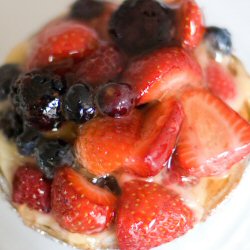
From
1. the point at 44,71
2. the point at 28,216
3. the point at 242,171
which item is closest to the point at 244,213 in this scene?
the point at 242,171

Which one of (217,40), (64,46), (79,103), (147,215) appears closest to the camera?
(79,103)

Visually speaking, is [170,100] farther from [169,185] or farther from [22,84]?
[22,84]

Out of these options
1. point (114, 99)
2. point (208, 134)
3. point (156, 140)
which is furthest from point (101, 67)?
point (208, 134)

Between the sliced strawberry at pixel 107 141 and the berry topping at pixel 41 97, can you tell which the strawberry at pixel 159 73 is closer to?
the sliced strawberry at pixel 107 141

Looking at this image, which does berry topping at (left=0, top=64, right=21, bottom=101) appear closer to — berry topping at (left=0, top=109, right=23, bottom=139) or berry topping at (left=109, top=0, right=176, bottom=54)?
berry topping at (left=0, top=109, right=23, bottom=139)

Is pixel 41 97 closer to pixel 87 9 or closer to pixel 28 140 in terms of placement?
pixel 28 140

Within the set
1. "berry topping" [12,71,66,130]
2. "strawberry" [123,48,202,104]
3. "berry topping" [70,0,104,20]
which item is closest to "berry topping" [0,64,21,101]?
"berry topping" [12,71,66,130]

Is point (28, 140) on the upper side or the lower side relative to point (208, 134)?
upper
